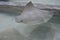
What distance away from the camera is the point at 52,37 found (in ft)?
3.98

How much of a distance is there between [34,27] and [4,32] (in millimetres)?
297

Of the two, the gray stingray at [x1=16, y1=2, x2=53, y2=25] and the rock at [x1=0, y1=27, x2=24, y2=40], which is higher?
the gray stingray at [x1=16, y1=2, x2=53, y2=25]

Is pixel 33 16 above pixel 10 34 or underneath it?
above

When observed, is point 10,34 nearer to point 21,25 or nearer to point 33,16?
point 21,25

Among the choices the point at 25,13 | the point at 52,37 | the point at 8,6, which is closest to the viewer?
the point at 52,37

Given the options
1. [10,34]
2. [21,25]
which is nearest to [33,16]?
[21,25]

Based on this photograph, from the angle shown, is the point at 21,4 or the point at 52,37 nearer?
the point at 52,37

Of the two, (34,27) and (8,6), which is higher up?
(8,6)

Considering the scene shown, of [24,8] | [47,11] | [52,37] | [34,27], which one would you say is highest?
[24,8]

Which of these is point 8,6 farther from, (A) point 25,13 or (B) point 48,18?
(B) point 48,18

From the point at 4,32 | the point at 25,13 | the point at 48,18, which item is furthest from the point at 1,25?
the point at 48,18

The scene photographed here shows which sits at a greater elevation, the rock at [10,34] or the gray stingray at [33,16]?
the gray stingray at [33,16]

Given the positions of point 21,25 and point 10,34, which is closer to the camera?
point 10,34

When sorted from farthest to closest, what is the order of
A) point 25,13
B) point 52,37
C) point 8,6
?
point 8,6 < point 25,13 < point 52,37
